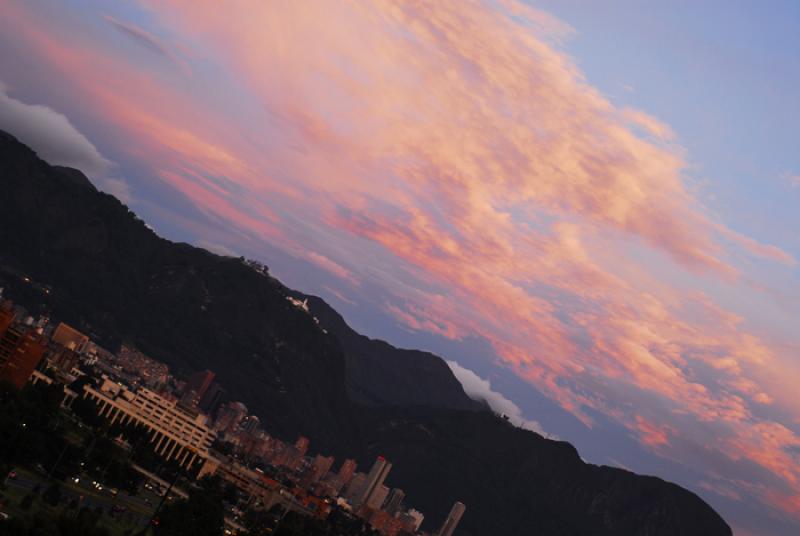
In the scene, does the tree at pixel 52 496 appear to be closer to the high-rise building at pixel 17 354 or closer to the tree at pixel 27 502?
the tree at pixel 27 502

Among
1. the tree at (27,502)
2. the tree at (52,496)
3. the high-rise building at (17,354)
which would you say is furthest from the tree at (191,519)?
the high-rise building at (17,354)

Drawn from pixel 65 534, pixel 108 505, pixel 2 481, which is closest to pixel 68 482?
pixel 108 505

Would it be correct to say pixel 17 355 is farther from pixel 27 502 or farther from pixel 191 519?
pixel 27 502

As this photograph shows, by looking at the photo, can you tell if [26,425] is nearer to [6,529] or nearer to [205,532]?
[205,532]

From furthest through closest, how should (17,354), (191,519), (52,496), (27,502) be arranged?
(17,354) < (191,519) < (52,496) < (27,502)

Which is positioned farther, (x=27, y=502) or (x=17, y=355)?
(x=17, y=355)

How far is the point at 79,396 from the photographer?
591 ft

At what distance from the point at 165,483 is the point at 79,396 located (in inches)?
1022

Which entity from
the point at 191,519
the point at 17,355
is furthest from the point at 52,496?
the point at 17,355

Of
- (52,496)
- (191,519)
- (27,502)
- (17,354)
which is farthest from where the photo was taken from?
(17,354)

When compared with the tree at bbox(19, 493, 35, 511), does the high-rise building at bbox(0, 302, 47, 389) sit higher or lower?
higher

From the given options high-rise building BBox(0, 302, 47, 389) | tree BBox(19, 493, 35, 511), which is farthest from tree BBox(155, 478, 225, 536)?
high-rise building BBox(0, 302, 47, 389)

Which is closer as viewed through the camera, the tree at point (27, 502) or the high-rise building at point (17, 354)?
the tree at point (27, 502)

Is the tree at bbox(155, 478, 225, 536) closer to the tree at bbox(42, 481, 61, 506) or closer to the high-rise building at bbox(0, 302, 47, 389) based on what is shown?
the tree at bbox(42, 481, 61, 506)
